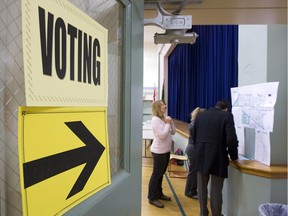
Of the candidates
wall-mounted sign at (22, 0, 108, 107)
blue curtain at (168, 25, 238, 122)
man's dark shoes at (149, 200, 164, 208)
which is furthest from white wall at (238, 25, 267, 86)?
wall-mounted sign at (22, 0, 108, 107)

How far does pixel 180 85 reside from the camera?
651 centimetres

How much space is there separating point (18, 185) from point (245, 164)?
2.27 m

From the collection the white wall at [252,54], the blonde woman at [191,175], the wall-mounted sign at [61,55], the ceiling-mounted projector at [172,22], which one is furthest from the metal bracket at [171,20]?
the blonde woman at [191,175]

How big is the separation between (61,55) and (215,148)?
2.25m

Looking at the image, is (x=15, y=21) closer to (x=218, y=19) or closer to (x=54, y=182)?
(x=54, y=182)

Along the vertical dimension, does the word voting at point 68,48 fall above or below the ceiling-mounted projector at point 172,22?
below

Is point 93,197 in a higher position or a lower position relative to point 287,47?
lower

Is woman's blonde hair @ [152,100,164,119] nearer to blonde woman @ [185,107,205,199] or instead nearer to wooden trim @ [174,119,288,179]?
blonde woman @ [185,107,205,199]

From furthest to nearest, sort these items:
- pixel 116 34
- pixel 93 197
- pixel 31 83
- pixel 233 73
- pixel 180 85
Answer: pixel 180 85
pixel 233 73
pixel 116 34
pixel 93 197
pixel 31 83

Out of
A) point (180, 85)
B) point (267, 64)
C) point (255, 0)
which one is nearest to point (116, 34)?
point (255, 0)

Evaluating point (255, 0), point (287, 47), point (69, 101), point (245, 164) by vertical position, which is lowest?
point (245, 164)

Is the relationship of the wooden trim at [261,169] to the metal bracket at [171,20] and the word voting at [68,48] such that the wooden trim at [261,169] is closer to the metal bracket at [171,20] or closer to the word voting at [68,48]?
the metal bracket at [171,20]

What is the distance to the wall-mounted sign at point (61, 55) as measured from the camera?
38cm

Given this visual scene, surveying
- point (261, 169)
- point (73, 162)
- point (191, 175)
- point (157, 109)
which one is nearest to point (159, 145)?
point (157, 109)
